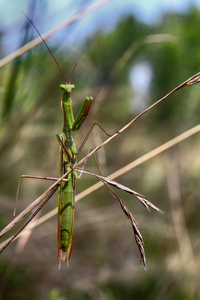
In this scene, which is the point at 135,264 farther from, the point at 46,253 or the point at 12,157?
the point at 12,157

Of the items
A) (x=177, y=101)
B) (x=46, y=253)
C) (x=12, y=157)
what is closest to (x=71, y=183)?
(x=46, y=253)

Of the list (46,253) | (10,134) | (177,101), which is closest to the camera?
(10,134)

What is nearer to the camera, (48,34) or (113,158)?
(48,34)

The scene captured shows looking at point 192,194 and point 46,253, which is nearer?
point 46,253

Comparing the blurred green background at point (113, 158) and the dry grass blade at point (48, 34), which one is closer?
the dry grass blade at point (48, 34)

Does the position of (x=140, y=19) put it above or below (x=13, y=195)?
above

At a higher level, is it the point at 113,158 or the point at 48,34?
the point at 113,158

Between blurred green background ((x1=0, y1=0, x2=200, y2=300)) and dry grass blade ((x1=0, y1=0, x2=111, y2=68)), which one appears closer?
dry grass blade ((x1=0, y1=0, x2=111, y2=68))

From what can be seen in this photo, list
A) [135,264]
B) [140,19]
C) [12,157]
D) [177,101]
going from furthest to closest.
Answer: [140,19] < [177,101] < [12,157] < [135,264]
